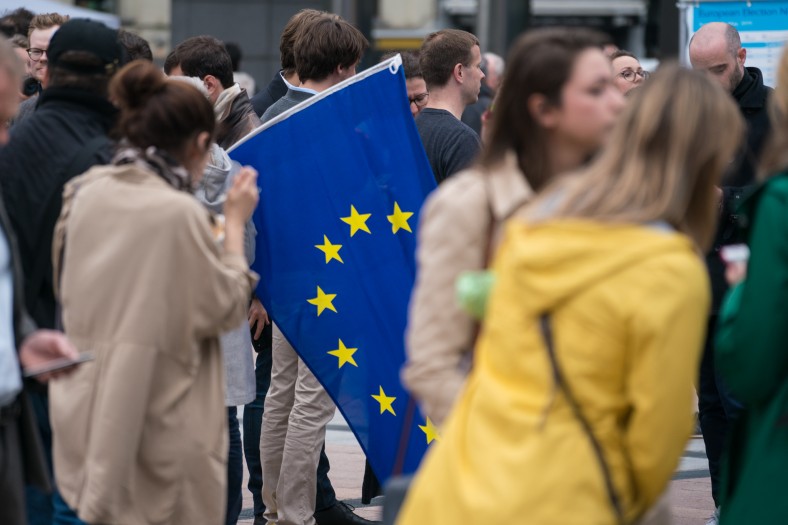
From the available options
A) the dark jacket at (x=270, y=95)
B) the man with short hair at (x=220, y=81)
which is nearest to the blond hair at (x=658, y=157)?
the man with short hair at (x=220, y=81)

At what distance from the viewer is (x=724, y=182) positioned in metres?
5.82

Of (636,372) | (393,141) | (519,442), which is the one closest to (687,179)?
(636,372)

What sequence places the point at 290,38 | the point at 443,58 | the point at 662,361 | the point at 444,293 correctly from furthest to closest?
the point at 290,38 < the point at 443,58 < the point at 444,293 < the point at 662,361

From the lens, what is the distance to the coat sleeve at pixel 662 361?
2.55 meters

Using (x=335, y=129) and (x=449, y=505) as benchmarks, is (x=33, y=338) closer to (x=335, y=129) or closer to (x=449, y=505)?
(x=449, y=505)

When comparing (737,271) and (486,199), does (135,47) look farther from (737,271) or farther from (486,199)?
(737,271)

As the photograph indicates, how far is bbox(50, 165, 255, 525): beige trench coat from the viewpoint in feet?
11.8

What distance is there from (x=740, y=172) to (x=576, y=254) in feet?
11.1

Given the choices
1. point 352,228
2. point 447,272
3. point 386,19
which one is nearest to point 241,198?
point 447,272

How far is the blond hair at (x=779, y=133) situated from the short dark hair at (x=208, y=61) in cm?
320

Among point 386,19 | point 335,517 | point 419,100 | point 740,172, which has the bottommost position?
point 386,19

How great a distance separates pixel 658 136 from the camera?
279cm

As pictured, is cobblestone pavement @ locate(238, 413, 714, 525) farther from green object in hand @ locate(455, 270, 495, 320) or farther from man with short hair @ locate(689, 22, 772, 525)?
green object in hand @ locate(455, 270, 495, 320)

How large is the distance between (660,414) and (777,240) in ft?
1.68
